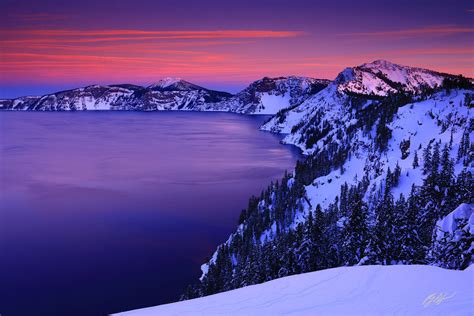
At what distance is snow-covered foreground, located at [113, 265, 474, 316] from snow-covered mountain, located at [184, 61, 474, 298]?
12871 millimetres

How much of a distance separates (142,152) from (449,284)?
18441 cm

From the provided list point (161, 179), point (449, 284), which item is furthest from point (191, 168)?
point (449, 284)

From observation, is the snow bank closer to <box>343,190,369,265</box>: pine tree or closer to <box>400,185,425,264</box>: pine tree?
<box>400,185,425,264</box>: pine tree

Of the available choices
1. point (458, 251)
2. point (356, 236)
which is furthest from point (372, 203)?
point (458, 251)

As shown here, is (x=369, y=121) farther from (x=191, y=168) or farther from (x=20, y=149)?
(x=20, y=149)

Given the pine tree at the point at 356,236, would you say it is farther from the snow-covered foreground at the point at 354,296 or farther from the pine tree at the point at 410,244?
the snow-covered foreground at the point at 354,296

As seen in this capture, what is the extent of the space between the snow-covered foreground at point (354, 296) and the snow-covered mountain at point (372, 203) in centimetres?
1287

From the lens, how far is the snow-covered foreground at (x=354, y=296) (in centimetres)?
1027

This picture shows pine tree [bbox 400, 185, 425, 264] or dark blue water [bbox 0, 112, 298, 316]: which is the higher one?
pine tree [bbox 400, 185, 425, 264]

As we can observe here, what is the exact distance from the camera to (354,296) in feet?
38.6

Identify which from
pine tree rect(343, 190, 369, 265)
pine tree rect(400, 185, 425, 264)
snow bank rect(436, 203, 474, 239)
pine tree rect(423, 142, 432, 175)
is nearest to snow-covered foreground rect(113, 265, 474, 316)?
snow bank rect(436, 203, 474, 239)

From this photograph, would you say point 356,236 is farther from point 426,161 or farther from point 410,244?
point 426,161

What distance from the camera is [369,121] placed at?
427 ft

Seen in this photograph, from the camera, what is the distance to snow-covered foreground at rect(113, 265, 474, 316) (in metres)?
10.3
